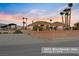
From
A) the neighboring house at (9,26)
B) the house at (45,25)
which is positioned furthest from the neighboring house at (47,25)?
the neighboring house at (9,26)

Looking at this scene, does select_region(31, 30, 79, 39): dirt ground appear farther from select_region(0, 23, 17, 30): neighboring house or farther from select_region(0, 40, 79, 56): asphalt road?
select_region(0, 23, 17, 30): neighboring house

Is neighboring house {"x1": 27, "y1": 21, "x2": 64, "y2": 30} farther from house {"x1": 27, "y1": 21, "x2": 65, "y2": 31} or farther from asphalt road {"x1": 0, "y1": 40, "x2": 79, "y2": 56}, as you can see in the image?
asphalt road {"x1": 0, "y1": 40, "x2": 79, "y2": 56}

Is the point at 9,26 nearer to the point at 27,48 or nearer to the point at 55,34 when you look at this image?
the point at 27,48

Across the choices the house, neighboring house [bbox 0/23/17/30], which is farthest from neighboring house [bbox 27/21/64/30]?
neighboring house [bbox 0/23/17/30]

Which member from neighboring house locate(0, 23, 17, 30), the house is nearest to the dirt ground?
the house

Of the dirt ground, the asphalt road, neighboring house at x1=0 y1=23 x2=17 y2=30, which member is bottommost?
the asphalt road

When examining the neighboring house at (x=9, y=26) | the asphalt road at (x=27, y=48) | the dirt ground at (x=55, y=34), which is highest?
the neighboring house at (x=9, y=26)

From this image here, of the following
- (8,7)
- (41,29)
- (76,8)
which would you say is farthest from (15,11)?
(76,8)

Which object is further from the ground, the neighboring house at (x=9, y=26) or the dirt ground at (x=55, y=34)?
the neighboring house at (x=9, y=26)

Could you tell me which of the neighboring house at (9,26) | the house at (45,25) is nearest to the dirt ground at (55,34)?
the house at (45,25)

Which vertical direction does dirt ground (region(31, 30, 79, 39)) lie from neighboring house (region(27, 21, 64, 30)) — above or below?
below

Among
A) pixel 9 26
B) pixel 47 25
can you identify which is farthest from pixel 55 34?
pixel 9 26

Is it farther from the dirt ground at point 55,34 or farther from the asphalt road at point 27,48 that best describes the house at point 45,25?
the asphalt road at point 27,48

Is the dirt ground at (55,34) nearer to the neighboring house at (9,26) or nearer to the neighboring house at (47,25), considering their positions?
the neighboring house at (47,25)
